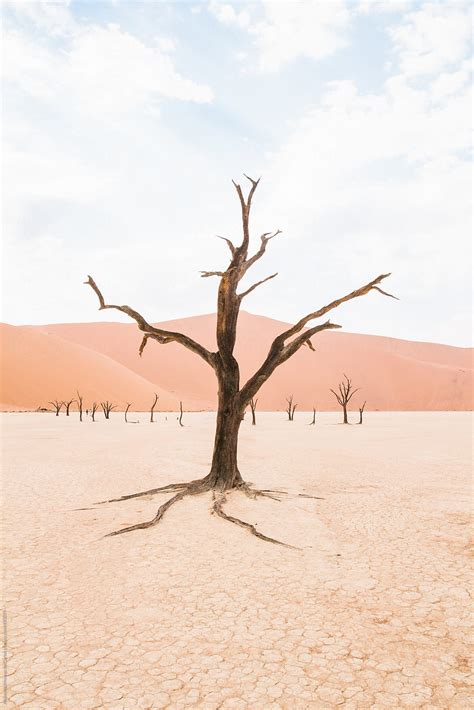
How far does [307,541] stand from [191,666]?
3430 mm

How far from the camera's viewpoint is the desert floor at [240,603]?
3.44 meters

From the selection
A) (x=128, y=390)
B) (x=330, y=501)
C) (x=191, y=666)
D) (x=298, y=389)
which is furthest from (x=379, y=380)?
(x=191, y=666)

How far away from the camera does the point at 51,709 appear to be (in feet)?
10.5

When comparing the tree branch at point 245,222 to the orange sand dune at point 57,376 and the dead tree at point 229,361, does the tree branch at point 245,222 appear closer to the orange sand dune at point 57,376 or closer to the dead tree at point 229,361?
the dead tree at point 229,361

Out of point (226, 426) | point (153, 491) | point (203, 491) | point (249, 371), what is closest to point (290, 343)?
point (226, 426)

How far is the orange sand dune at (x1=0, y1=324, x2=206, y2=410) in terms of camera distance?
61.1 m

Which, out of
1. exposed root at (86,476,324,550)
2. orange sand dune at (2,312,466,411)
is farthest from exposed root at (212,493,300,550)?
orange sand dune at (2,312,466,411)

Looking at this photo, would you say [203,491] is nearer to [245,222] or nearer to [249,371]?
[245,222]

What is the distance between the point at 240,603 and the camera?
190 inches

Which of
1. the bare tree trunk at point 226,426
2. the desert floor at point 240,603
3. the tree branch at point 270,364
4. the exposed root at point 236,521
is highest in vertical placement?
the tree branch at point 270,364

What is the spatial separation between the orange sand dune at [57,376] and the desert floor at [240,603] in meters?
54.0

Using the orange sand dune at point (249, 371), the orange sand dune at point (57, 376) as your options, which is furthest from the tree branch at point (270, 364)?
the orange sand dune at point (249, 371)

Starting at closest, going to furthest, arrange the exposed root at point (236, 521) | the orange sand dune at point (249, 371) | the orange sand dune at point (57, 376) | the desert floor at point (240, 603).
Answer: the desert floor at point (240, 603) < the exposed root at point (236, 521) < the orange sand dune at point (57, 376) < the orange sand dune at point (249, 371)

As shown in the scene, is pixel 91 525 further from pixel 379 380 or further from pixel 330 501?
pixel 379 380
